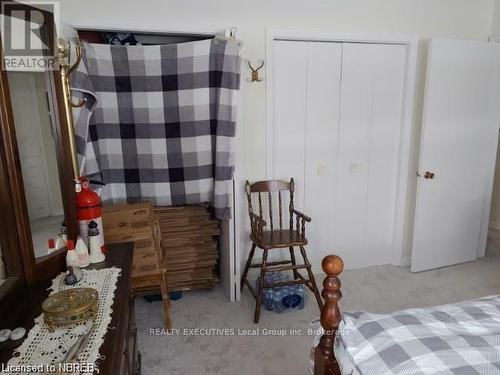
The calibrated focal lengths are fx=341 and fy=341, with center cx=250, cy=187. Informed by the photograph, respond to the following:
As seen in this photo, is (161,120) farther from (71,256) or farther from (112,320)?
(112,320)

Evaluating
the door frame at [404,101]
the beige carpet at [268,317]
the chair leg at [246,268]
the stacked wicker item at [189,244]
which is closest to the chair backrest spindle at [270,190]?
the door frame at [404,101]

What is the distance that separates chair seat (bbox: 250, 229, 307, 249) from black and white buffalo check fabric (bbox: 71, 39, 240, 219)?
0.34 metres

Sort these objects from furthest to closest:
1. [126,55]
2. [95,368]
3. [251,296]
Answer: [251,296], [126,55], [95,368]

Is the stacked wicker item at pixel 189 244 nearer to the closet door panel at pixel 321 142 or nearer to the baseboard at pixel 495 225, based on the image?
the closet door panel at pixel 321 142

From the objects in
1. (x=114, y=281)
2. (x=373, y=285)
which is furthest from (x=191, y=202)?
(x=373, y=285)

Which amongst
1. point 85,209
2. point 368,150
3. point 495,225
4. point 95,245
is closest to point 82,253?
point 95,245

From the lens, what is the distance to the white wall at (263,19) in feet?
7.29

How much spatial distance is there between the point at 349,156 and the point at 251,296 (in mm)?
1399

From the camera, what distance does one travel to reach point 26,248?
1128mm

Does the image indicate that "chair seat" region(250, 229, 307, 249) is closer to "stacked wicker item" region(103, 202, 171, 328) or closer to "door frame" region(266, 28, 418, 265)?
"door frame" region(266, 28, 418, 265)

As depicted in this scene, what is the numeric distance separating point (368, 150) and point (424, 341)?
210 centimetres

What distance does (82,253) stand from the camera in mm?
1370

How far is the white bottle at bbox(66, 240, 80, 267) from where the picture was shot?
1287 millimetres

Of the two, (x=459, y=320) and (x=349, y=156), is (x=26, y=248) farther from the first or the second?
(x=349, y=156)
